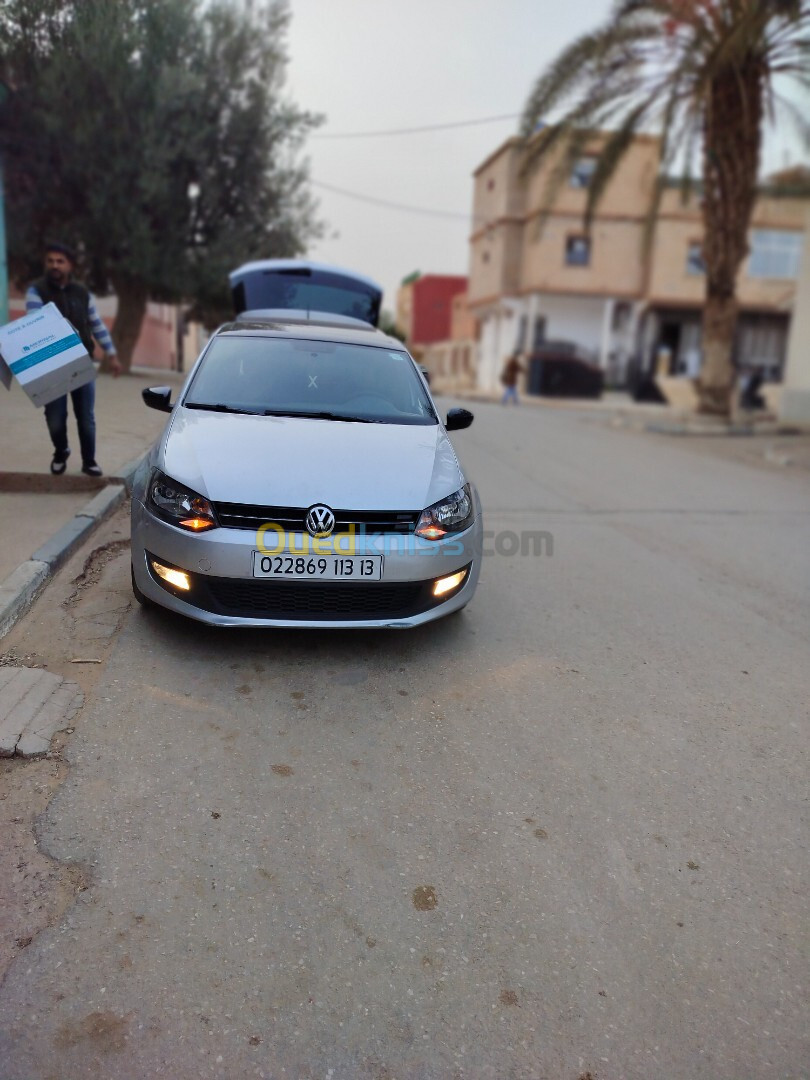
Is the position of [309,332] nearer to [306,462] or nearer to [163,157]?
[306,462]

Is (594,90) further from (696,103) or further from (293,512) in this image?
(293,512)

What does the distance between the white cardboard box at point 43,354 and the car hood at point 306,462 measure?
185cm

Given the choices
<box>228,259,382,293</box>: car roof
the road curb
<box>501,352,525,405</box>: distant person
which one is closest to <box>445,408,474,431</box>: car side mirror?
the road curb

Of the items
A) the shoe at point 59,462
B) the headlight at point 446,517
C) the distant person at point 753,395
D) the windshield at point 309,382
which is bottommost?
the distant person at point 753,395

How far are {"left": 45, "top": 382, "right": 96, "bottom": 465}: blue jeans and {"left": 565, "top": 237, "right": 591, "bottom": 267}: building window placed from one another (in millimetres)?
31502

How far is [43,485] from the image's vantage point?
253 inches

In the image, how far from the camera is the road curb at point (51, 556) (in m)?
4.14

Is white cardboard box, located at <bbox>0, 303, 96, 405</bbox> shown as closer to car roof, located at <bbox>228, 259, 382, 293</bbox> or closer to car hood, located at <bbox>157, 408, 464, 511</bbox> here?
car hood, located at <bbox>157, 408, 464, 511</bbox>

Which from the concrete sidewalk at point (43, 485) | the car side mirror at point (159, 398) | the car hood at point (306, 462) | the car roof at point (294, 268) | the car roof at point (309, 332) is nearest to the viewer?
the car hood at point (306, 462)

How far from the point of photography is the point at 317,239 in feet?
61.3

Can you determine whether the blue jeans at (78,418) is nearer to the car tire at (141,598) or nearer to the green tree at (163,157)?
the car tire at (141,598)

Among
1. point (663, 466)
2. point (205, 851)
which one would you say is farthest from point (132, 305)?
point (205, 851)

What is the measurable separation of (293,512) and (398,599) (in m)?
0.64

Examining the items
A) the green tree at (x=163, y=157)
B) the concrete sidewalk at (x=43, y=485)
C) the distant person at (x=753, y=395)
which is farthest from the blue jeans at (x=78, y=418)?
the distant person at (x=753, y=395)
